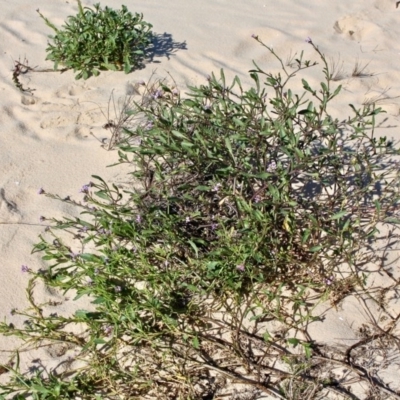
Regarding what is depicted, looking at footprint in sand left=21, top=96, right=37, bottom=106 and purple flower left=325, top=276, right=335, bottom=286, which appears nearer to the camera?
purple flower left=325, top=276, right=335, bottom=286

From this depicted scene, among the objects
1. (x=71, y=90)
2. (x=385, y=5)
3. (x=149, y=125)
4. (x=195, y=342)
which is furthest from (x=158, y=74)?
(x=195, y=342)

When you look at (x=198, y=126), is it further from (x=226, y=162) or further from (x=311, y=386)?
(x=311, y=386)

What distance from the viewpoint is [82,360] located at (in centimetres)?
262

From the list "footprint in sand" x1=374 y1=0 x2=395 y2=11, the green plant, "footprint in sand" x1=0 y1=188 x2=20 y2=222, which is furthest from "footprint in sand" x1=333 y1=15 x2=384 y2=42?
"footprint in sand" x1=0 y1=188 x2=20 y2=222

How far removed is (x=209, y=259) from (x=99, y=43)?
2104 millimetres

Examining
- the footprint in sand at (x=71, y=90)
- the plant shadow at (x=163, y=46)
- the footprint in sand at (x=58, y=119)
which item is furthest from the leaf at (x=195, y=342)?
the plant shadow at (x=163, y=46)

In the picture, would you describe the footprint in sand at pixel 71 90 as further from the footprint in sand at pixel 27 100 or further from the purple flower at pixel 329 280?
the purple flower at pixel 329 280

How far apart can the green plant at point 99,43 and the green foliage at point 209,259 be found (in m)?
1.45

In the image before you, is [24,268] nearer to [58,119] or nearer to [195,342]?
[195,342]

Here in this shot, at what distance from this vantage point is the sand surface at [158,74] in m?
3.09

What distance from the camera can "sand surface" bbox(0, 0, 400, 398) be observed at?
122 inches

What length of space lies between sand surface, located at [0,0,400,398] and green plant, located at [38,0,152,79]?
84 mm

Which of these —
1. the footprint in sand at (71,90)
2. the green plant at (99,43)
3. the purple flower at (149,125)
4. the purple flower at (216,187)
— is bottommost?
the purple flower at (216,187)

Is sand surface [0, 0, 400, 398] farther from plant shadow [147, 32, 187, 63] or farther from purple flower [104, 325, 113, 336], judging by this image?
purple flower [104, 325, 113, 336]
